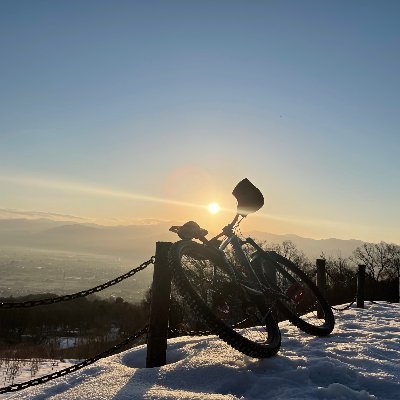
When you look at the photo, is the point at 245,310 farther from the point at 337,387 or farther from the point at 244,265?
the point at 337,387

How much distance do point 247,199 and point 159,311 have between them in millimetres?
2101

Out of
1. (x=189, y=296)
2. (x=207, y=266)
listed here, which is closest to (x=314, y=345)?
(x=207, y=266)

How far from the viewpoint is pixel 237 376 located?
12.2ft

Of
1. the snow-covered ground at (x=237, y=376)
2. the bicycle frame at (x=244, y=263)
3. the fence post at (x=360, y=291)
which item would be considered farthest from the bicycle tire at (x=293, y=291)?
the fence post at (x=360, y=291)

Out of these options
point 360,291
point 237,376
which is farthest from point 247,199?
point 360,291

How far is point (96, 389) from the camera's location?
3529 mm

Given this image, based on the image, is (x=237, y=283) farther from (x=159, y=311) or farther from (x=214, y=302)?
(x=159, y=311)

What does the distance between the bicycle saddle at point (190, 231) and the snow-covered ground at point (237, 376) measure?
134 cm

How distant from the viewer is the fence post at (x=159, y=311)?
4.42 m

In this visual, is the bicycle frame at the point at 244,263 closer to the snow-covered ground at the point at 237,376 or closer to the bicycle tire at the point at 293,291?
the bicycle tire at the point at 293,291

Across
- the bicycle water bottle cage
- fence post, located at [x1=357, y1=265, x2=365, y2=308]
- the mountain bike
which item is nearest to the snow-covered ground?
the mountain bike

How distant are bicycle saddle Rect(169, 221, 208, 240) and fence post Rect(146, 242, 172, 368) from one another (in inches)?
18.3

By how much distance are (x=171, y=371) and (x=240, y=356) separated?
0.84m

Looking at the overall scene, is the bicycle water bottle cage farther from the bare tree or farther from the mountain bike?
the bare tree
